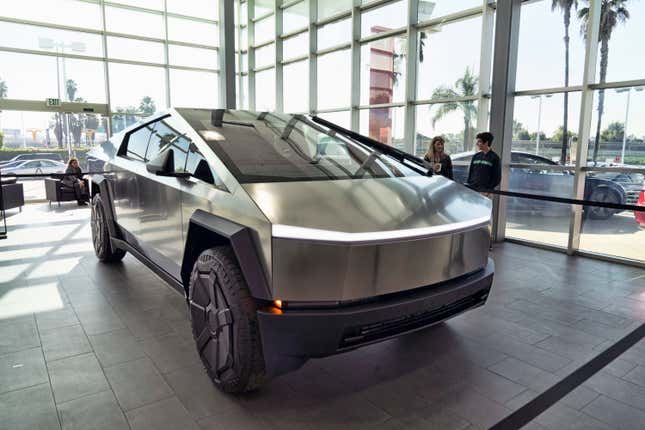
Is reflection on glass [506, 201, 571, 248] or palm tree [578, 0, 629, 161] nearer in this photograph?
palm tree [578, 0, 629, 161]

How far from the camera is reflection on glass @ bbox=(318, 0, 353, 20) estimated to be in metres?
10.4

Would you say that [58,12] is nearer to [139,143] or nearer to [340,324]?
[139,143]

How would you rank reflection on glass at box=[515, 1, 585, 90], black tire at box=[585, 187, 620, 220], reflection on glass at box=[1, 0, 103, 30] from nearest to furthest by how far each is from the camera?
black tire at box=[585, 187, 620, 220]
reflection on glass at box=[515, 1, 585, 90]
reflection on glass at box=[1, 0, 103, 30]

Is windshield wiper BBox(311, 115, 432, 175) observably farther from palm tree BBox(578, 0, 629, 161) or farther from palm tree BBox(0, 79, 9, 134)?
palm tree BBox(0, 79, 9, 134)

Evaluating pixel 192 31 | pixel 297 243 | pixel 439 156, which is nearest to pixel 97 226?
pixel 297 243

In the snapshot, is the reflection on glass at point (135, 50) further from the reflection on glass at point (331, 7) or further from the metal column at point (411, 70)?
the metal column at point (411, 70)

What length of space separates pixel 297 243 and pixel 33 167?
40.4 feet

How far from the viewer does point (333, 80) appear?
1105 centimetres

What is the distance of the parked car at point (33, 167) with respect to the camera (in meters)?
11.5

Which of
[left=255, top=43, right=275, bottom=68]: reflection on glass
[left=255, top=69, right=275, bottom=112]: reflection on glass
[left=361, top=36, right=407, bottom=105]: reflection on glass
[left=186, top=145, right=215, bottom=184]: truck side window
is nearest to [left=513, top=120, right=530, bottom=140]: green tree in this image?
[left=361, top=36, right=407, bottom=105]: reflection on glass

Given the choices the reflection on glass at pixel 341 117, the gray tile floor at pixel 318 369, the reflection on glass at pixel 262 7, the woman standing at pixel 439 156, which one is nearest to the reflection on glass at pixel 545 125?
the woman standing at pixel 439 156

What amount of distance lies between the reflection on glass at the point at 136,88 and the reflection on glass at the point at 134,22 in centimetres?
95

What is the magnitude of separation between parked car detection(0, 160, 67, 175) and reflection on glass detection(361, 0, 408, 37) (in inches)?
318

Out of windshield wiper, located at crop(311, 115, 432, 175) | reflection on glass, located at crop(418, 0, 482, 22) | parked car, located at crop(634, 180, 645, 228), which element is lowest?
parked car, located at crop(634, 180, 645, 228)
